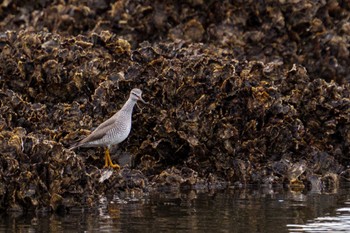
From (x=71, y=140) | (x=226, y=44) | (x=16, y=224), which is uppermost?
(x=226, y=44)

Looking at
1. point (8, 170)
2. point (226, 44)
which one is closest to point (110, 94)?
point (8, 170)

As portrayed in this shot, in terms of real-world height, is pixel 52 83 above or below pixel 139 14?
below

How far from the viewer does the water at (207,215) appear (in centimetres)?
1195

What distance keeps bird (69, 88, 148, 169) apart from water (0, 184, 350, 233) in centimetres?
108

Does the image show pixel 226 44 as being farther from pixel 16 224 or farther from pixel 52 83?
pixel 16 224

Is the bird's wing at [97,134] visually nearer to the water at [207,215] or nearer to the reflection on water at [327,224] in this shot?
the water at [207,215]

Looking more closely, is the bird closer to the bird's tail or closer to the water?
the bird's tail

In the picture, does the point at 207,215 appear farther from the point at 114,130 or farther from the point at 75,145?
the point at 75,145

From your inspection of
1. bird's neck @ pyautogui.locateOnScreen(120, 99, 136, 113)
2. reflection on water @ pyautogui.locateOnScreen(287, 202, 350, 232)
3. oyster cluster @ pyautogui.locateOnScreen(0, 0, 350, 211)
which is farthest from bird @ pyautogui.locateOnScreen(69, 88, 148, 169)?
reflection on water @ pyautogui.locateOnScreen(287, 202, 350, 232)

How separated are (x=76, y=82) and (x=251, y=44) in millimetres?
5407

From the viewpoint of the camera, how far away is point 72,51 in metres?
16.6

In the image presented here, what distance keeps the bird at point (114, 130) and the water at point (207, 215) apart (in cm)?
108

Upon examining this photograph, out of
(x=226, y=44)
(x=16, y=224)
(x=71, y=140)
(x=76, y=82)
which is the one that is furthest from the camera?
(x=226, y=44)

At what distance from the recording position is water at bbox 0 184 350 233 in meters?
11.9
